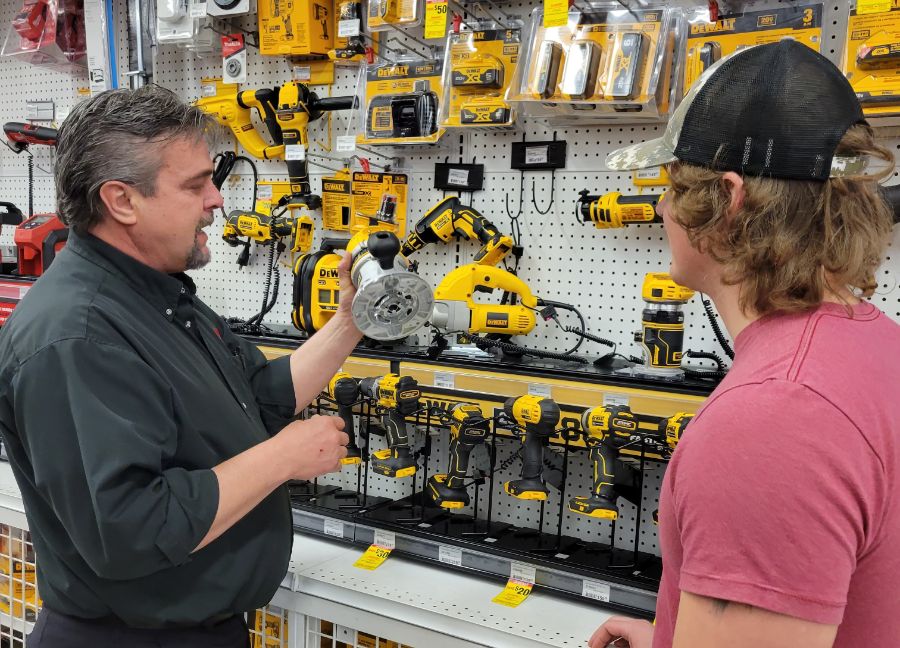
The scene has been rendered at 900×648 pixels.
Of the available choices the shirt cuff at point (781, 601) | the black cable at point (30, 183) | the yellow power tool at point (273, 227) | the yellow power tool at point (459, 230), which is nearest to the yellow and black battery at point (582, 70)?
the yellow power tool at point (459, 230)

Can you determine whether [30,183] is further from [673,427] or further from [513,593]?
[673,427]

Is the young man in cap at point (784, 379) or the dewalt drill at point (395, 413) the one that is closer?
the young man in cap at point (784, 379)

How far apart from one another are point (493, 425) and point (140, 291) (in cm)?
100

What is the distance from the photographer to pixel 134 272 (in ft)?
4.68

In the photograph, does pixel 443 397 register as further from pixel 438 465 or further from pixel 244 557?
pixel 244 557

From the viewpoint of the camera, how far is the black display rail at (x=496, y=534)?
1894mm

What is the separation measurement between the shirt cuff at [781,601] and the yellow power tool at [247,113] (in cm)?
253

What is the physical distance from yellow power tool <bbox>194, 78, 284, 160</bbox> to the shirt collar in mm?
1502

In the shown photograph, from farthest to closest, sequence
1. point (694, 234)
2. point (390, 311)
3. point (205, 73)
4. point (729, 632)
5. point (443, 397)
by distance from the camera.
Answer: point (205, 73) → point (443, 397) → point (390, 311) → point (694, 234) → point (729, 632)

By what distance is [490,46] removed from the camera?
230 cm

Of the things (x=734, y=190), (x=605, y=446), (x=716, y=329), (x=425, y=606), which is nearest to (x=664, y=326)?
(x=716, y=329)

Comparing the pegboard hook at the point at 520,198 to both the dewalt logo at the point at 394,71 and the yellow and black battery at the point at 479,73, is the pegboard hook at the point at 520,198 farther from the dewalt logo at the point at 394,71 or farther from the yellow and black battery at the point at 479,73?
the dewalt logo at the point at 394,71

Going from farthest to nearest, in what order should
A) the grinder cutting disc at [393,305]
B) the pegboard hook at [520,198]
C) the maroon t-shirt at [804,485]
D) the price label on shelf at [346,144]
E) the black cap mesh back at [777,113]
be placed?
the price label on shelf at [346,144]
the pegboard hook at [520,198]
the grinder cutting disc at [393,305]
the black cap mesh back at [777,113]
the maroon t-shirt at [804,485]

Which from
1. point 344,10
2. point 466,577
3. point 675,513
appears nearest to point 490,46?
point 344,10
